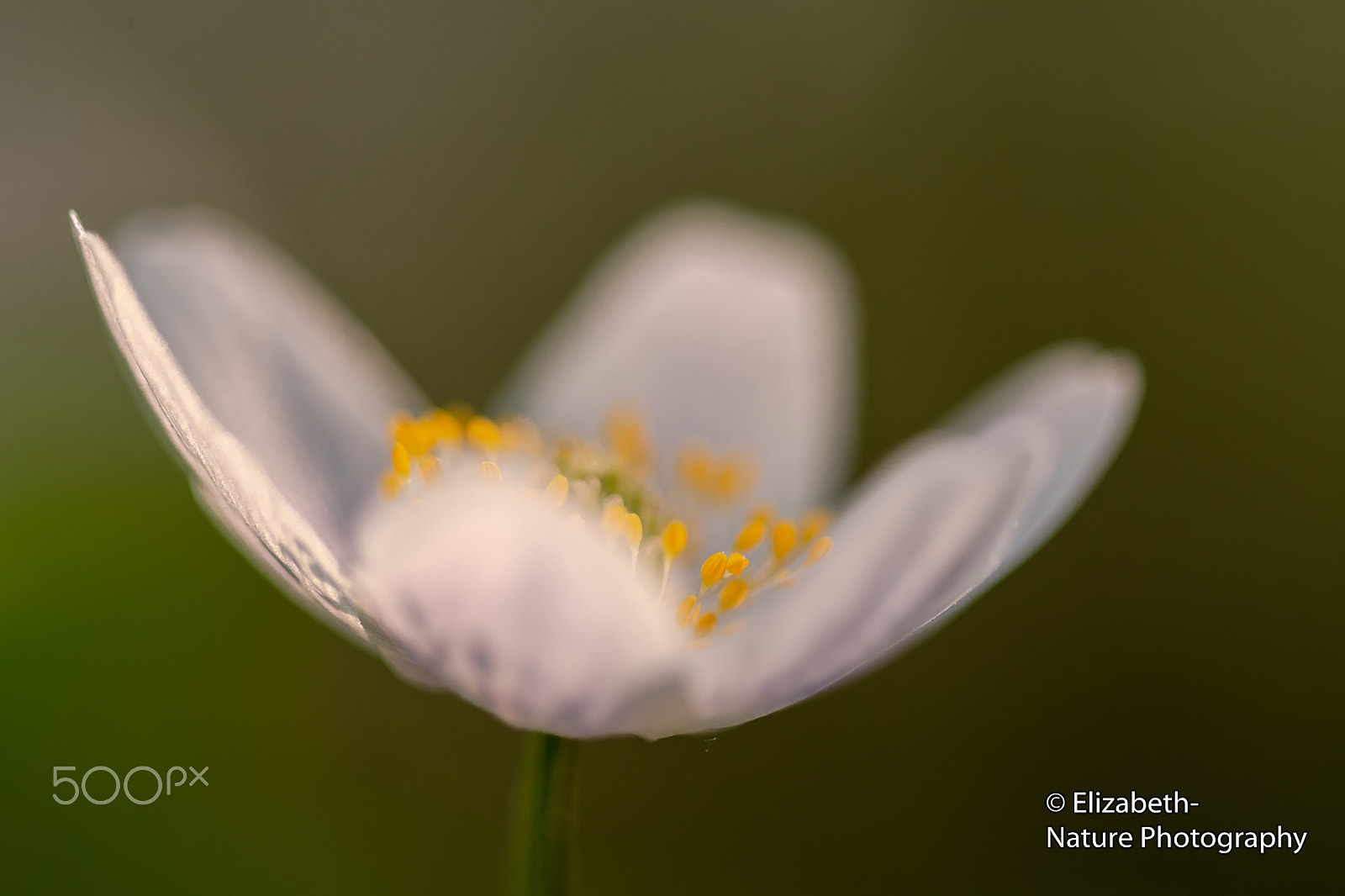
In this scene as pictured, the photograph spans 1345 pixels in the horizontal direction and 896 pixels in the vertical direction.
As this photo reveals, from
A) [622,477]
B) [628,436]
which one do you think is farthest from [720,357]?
[622,477]

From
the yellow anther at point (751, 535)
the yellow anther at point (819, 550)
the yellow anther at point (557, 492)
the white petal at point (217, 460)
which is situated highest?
the yellow anther at point (557, 492)

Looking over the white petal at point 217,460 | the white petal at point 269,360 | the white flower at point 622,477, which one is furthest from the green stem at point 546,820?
the white petal at point 269,360

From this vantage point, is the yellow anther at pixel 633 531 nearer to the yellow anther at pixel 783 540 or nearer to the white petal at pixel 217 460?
the yellow anther at pixel 783 540

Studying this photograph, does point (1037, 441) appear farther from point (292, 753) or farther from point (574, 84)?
point (574, 84)

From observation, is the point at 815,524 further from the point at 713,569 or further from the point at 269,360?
the point at 269,360

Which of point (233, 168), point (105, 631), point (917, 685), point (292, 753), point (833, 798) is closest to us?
point (105, 631)

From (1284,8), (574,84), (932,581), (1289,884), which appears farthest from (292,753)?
(1284,8)

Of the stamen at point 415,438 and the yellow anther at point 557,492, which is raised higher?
the stamen at point 415,438

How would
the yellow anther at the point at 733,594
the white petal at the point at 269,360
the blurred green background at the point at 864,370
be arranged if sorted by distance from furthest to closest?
the blurred green background at the point at 864,370
the white petal at the point at 269,360
the yellow anther at the point at 733,594

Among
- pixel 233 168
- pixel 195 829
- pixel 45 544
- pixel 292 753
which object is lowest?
pixel 195 829
